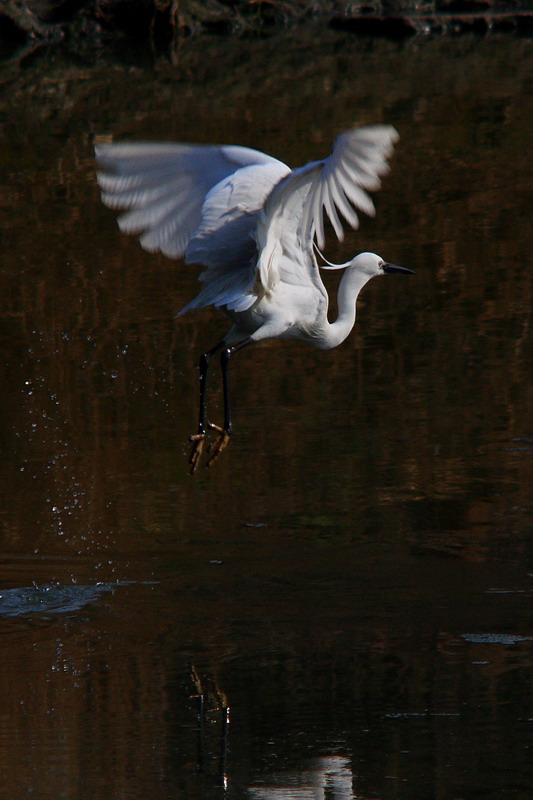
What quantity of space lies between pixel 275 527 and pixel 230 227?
4.68 feet

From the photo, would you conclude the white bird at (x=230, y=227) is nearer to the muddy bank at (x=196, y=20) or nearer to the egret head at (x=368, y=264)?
the egret head at (x=368, y=264)

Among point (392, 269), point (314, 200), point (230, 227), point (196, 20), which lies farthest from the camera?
point (196, 20)

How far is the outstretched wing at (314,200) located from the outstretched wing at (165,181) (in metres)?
0.39

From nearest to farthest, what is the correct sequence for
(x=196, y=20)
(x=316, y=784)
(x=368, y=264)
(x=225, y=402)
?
(x=316, y=784) → (x=225, y=402) → (x=368, y=264) → (x=196, y=20)

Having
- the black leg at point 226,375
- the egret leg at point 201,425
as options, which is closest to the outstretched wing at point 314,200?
the black leg at point 226,375

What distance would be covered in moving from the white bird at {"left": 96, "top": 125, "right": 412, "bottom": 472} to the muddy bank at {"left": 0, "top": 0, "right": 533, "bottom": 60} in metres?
17.9

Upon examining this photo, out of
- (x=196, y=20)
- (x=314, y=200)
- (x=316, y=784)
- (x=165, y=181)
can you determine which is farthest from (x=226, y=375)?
(x=196, y=20)

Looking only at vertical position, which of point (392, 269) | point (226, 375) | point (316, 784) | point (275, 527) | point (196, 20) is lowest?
point (316, 784)

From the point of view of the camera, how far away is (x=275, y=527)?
6.91 meters

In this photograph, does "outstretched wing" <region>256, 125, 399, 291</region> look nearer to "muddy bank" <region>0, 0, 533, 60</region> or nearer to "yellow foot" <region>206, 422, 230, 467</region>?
"yellow foot" <region>206, 422, 230, 467</region>

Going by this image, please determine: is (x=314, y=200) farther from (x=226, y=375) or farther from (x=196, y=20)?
A: (x=196, y=20)

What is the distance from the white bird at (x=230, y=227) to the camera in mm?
6309

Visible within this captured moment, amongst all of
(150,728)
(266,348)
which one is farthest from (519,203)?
(150,728)

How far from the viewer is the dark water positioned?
4.82 m
